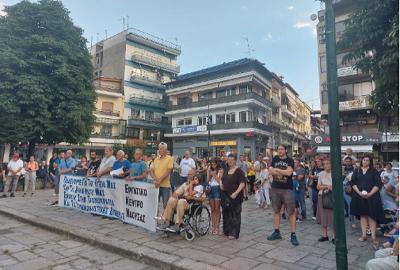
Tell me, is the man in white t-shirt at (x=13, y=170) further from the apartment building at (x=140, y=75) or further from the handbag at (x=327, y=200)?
the apartment building at (x=140, y=75)

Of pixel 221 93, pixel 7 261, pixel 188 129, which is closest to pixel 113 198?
pixel 7 261

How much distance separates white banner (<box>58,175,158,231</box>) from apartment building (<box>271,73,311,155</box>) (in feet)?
96.1

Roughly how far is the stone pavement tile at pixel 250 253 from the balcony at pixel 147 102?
39846 mm

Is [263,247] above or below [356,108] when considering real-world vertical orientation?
below

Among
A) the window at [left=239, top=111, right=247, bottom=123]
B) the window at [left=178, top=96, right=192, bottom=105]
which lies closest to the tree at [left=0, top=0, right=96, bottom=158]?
the window at [left=239, top=111, right=247, bottom=123]

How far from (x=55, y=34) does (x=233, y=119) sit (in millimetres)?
22994

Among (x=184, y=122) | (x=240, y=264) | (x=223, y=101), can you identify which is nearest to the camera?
(x=240, y=264)

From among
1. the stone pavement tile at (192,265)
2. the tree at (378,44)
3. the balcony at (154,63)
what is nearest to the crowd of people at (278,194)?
the stone pavement tile at (192,265)

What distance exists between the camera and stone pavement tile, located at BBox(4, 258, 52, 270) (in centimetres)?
456

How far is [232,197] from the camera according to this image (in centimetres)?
612

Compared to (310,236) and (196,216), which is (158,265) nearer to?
(196,216)

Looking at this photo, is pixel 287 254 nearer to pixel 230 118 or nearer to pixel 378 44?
pixel 378 44

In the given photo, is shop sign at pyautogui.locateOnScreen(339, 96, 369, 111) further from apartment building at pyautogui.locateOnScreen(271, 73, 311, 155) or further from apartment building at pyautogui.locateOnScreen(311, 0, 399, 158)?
apartment building at pyautogui.locateOnScreen(271, 73, 311, 155)

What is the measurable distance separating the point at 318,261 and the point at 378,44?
3732mm
